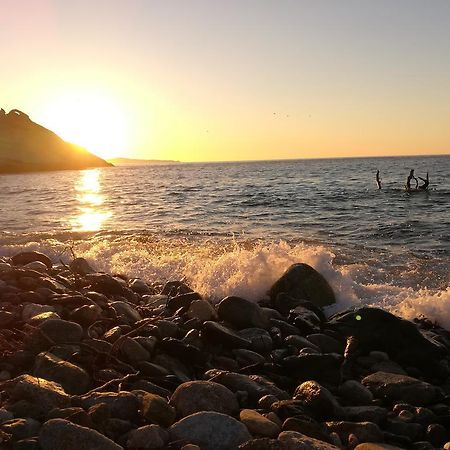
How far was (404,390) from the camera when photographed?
5.14 metres

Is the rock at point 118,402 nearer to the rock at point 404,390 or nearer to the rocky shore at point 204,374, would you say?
the rocky shore at point 204,374

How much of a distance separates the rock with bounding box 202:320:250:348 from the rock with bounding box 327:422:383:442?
6.15 ft

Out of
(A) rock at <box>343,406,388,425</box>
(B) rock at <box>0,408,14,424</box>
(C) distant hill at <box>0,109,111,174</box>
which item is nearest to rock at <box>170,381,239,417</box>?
(A) rock at <box>343,406,388,425</box>

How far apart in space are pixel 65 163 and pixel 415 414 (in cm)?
13224

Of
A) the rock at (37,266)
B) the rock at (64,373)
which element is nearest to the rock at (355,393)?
the rock at (64,373)

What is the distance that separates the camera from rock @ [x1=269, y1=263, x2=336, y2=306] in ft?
28.3

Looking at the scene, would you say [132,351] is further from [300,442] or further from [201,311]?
[300,442]

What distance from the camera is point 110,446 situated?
325 cm

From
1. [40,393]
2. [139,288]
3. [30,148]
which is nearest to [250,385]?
[40,393]

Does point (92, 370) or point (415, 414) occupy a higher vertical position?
point (92, 370)

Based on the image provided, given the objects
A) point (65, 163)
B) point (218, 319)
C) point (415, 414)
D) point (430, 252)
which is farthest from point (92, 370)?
point (65, 163)

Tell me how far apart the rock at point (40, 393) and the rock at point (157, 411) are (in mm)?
583

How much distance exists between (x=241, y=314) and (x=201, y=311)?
1.77 ft

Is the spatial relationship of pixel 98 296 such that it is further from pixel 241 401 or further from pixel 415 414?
pixel 415 414
